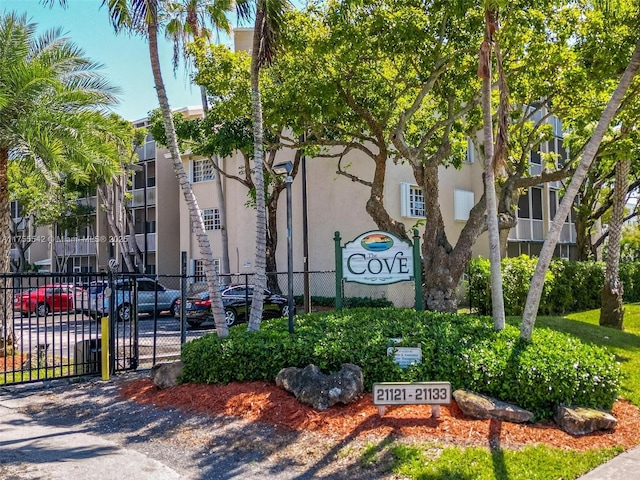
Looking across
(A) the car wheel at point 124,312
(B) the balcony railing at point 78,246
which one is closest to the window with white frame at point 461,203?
(A) the car wheel at point 124,312

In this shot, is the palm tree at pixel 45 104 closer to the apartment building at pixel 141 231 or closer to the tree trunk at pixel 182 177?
the tree trunk at pixel 182 177

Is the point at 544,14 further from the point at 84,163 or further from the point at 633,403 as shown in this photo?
the point at 84,163

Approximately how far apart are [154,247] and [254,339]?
26146 mm

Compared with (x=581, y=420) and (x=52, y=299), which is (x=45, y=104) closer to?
(x=52, y=299)

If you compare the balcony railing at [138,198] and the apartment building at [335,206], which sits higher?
the balcony railing at [138,198]

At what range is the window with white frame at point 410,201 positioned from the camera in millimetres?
22203

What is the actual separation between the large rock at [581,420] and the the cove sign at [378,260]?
4059mm

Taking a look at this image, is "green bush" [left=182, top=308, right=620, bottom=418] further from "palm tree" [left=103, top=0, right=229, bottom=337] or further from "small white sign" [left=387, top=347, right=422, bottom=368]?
"palm tree" [left=103, top=0, right=229, bottom=337]

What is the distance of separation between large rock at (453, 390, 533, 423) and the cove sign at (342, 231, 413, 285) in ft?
12.3

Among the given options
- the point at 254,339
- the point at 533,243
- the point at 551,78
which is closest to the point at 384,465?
the point at 254,339

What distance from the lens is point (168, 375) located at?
8.49 meters

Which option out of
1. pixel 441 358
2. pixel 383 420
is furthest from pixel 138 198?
pixel 383 420

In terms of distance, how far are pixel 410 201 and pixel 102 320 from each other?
49.6 feet

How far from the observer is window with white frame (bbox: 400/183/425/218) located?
72.8 feet
